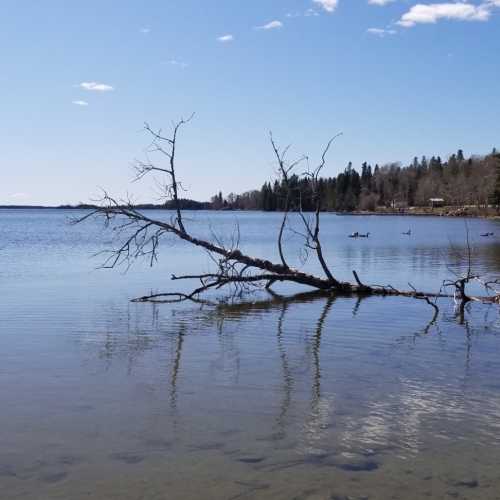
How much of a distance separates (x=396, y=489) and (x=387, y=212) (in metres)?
156

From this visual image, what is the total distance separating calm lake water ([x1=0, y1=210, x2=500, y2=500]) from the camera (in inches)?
227

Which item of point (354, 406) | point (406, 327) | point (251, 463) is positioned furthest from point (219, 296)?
point (251, 463)

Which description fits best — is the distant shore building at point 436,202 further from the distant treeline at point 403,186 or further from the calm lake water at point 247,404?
the calm lake water at point 247,404

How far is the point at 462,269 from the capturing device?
26.6 metres

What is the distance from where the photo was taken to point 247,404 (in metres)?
7.85

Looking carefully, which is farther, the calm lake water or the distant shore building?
the distant shore building

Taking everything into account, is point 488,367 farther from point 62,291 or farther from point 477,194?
point 477,194

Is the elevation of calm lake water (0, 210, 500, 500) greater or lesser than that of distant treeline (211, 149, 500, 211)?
lesser

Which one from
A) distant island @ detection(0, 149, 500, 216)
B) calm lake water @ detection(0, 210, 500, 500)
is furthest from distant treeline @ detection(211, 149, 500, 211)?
calm lake water @ detection(0, 210, 500, 500)

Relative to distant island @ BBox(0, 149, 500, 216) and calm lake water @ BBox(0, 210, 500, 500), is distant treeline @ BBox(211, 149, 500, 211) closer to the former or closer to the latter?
distant island @ BBox(0, 149, 500, 216)

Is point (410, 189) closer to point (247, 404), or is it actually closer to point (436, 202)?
point (436, 202)

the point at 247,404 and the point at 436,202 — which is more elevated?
the point at 436,202

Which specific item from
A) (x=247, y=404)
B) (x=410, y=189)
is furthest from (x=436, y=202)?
(x=247, y=404)

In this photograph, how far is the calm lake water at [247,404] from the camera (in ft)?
18.9
